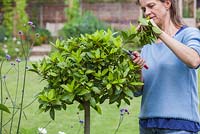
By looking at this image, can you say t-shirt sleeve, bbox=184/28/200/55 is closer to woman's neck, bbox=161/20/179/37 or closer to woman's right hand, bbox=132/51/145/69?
woman's neck, bbox=161/20/179/37

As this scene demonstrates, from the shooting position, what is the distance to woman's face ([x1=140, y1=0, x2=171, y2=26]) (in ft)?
7.42

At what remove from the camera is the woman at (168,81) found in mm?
2248

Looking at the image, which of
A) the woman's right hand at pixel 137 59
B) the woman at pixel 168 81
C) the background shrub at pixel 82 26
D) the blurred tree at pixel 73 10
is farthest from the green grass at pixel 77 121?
the blurred tree at pixel 73 10

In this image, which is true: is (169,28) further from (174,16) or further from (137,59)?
(137,59)

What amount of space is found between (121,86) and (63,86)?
0.23m

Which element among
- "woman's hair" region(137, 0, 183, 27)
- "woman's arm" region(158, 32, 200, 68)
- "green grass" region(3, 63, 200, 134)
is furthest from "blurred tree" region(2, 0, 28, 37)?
"woman's arm" region(158, 32, 200, 68)

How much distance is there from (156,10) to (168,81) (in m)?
0.31

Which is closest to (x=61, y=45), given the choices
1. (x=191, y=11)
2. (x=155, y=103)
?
(x=155, y=103)

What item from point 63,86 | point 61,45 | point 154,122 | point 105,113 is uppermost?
point 61,45

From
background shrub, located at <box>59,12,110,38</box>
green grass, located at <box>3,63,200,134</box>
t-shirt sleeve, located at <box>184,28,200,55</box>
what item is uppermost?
t-shirt sleeve, located at <box>184,28,200,55</box>

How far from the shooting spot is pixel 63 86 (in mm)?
2119

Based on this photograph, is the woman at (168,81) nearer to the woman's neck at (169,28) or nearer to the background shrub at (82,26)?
the woman's neck at (169,28)

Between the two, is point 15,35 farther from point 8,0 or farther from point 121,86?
point 121,86

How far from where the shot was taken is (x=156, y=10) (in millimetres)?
2266
